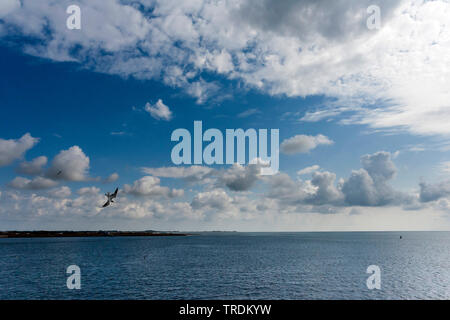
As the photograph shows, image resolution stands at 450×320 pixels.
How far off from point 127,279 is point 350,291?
47.6m

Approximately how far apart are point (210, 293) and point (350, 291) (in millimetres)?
26452

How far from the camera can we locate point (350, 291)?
5325 centimetres

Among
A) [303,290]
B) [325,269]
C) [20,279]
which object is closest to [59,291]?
[20,279]

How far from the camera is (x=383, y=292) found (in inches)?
2105

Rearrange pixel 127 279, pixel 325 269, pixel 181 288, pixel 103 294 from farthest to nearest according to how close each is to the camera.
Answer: pixel 325 269, pixel 127 279, pixel 181 288, pixel 103 294
